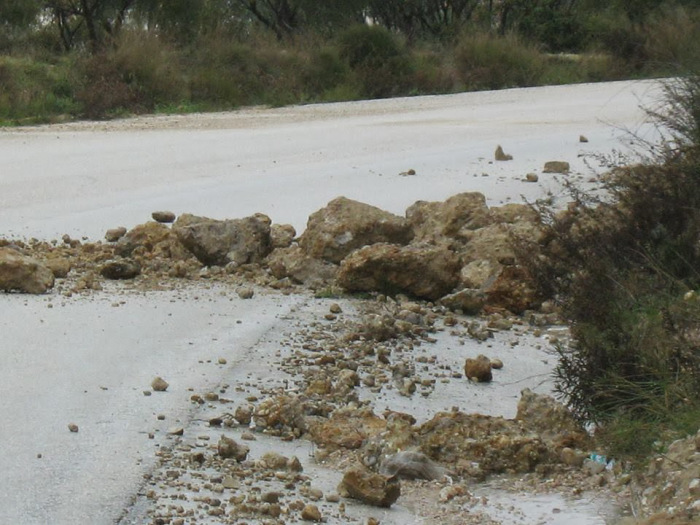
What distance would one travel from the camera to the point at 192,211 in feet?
35.3

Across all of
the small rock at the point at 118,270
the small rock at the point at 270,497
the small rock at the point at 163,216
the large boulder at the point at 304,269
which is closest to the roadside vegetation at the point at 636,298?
the small rock at the point at 270,497

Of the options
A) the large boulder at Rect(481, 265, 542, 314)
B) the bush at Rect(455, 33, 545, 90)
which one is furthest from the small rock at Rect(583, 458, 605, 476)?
the bush at Rect(455, 33, 545, 90)

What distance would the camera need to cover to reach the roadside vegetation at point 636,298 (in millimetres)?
5004

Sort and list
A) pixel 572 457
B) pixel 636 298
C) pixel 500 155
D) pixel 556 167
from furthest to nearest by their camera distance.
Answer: pixel 500 155
pixel 556 167
pixel 636 298
pixel 572 457

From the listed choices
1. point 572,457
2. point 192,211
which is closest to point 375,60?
point 192,211

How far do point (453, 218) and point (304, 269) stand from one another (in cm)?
131

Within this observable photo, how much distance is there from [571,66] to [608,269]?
22194mm

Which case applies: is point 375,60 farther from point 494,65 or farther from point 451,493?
point 451,493

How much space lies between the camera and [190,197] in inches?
448

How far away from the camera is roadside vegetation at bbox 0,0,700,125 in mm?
21484

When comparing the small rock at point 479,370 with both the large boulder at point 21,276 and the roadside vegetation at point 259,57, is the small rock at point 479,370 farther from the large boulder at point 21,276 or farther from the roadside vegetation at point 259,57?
the roadside vegetation at point 259,57

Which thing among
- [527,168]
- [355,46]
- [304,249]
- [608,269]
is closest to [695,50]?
[527,168]

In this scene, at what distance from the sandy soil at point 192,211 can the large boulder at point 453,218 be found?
149 centimetres

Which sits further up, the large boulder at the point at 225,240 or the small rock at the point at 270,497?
the small rock at the point at 270,497
